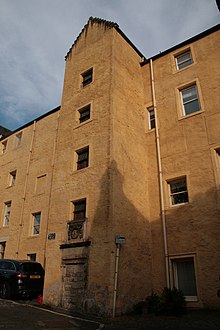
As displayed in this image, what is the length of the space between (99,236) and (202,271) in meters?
4.64

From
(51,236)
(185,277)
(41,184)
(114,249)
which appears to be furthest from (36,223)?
(185,277)

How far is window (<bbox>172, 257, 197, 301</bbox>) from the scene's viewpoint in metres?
12.6

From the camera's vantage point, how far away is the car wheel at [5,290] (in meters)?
13.6

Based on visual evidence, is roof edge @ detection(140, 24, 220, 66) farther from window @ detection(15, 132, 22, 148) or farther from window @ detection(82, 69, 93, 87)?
window @ detection(15, 132, 22, 148)

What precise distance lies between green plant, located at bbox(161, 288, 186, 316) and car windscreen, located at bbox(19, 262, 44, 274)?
21.9 ft

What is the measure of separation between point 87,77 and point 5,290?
42.8 feet

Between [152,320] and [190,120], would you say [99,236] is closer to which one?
[152,320]

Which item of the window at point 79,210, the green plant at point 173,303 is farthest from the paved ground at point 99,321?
the window at point 79,210

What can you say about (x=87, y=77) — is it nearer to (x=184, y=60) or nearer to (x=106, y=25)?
(x=106, y=25)

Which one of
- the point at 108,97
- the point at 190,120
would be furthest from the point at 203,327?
the point at 108,97

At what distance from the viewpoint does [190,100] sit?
16234 mm

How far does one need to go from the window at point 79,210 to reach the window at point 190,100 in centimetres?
751

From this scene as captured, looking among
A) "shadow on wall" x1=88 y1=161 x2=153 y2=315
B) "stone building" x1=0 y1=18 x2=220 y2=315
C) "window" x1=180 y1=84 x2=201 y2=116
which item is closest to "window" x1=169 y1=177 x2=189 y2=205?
"stone building" x1=0 y1=18 x2=220 y2=315

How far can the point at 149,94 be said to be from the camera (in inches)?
713
